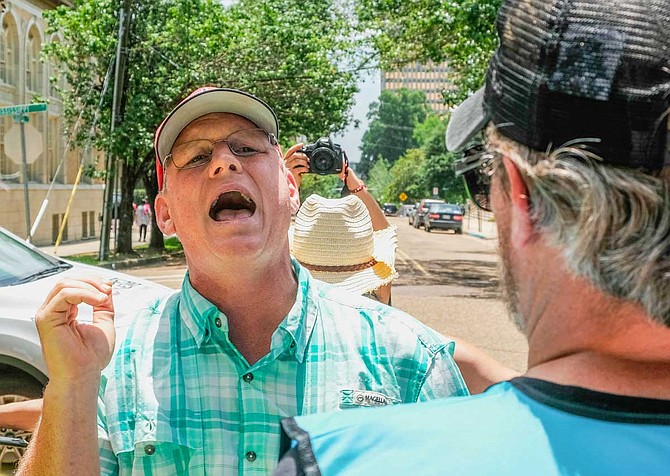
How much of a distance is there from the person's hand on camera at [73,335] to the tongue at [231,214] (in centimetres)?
46

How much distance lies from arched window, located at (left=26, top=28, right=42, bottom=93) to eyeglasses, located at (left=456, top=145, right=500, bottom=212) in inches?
1320

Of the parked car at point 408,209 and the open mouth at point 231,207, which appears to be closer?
the open mouth at point 231,207

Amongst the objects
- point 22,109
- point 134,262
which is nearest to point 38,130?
point 134,262

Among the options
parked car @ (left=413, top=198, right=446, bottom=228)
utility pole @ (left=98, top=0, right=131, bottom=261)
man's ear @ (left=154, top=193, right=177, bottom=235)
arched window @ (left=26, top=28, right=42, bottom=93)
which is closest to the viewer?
man's ear @ (left=154, top=193, right=177, bottom=235)

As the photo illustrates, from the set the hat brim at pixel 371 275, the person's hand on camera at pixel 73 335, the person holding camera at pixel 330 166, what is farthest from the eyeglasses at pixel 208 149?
the hat brim at pixel 371 275

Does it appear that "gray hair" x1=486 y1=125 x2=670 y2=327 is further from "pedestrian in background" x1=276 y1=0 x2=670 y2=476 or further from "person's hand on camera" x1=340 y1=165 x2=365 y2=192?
"person's hand on camera" x1=340 y1=165 x2=365 y2=192

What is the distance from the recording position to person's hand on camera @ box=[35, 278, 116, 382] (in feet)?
6.52

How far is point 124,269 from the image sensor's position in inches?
884

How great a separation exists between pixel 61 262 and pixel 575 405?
6.49 meters

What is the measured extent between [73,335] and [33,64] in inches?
Result: 1329

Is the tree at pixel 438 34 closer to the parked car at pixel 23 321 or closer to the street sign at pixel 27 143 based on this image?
the street sign at pixel 27 143

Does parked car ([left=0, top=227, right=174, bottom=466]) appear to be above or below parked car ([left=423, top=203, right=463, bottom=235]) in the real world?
above

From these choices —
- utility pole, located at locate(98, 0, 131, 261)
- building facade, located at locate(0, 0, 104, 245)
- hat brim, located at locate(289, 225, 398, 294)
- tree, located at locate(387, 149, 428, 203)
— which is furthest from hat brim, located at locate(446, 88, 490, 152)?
tree, located at locate(387, 149, 428, 203)

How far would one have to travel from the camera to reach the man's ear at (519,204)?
Answer: 124 cm
